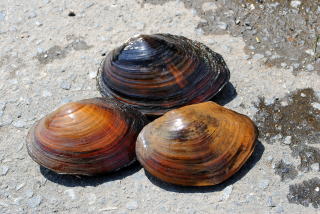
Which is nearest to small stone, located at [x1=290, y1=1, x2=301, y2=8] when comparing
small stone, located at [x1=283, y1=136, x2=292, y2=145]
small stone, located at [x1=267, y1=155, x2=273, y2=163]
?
small stone, located at [x1=283, y1=136, x2=292, y2=145]

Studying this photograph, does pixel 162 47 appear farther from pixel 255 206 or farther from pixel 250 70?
pixel 255 206

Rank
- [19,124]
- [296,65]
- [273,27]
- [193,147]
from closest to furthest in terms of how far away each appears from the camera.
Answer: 1. [193,147]
2. [19,124]
3. [296,65]
4. [273,27]

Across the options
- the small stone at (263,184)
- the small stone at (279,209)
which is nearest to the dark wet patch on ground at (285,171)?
the small stone at (263,184)

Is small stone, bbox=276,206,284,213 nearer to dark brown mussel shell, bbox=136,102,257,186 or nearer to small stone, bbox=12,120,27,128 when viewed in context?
dark brown mussel shell, bbox=136,102,257,186

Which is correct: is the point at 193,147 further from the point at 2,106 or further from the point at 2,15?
the point at 2,15

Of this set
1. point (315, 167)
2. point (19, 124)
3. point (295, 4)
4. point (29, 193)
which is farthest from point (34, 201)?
point (295, 4)

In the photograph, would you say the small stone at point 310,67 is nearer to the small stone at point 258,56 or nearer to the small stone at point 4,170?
the small stone at point 258,56

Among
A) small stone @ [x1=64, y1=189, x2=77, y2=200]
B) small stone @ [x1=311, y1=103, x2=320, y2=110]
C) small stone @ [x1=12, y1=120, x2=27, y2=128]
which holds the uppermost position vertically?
small stone @ [x1=311, y1=103, x2=320, y2=110]
